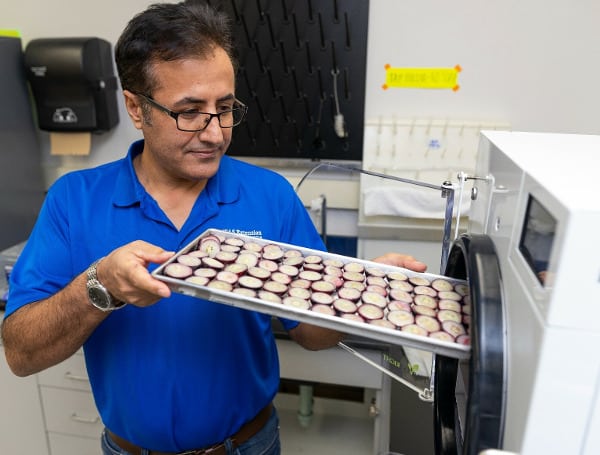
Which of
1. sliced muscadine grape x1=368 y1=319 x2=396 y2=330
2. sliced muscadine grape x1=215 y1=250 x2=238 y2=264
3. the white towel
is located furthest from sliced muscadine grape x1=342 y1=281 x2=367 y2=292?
the white towel

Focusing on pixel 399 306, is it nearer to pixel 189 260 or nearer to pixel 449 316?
pixel 449 316

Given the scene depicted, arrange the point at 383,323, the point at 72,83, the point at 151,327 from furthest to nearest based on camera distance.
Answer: the point at 72,83 → the point at 151,327 → the point at 383,323

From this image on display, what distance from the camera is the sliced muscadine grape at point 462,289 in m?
0.78

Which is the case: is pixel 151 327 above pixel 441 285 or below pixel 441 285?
below

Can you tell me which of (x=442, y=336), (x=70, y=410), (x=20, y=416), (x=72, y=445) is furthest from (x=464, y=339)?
(x=20, y=416)

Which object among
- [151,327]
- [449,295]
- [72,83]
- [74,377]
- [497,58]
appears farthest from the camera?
[72,83]

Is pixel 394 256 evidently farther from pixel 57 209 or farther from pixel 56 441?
pixel 56 441

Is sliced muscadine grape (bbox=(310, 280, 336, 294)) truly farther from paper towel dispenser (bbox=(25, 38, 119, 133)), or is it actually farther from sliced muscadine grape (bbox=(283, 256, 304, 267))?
paper towel dispenser (bbox=(25, 38, 119, 133))

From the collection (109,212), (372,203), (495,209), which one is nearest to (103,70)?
(109,212)

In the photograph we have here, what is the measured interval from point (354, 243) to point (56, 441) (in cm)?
151

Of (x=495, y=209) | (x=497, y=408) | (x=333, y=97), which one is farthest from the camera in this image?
(x=333, y=97)

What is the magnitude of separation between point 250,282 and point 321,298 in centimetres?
12

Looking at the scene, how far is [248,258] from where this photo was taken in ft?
2.73

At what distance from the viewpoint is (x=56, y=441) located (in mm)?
1859
